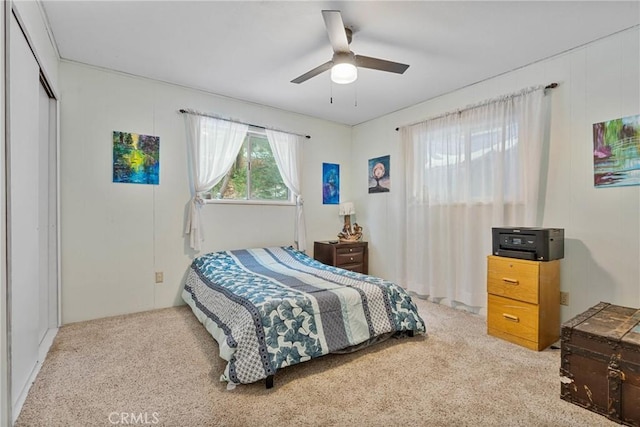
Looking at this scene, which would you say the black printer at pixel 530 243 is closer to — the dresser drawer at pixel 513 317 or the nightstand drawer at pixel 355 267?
the dresser drawer at pixel 513 317

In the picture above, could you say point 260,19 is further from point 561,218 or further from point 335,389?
point 561,218

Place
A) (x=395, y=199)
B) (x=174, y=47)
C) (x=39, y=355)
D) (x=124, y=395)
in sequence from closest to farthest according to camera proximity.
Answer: (x=124, y=395), (x=39, y=355), (x=174, y=47), (x=395, y=199)

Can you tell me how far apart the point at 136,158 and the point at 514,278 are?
3.71m

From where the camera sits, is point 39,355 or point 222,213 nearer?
point 39,355

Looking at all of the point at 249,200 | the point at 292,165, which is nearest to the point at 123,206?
the point at 249,200

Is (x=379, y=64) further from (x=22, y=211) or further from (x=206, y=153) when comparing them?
(x=22, y=211)

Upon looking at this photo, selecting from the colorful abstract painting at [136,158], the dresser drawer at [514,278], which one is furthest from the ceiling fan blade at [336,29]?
the colorful abstract painting at [136,158]

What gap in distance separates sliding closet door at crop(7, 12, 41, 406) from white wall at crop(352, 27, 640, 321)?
3.76m

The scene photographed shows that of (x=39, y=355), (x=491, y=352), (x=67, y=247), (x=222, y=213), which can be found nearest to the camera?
(x=39, y=355)

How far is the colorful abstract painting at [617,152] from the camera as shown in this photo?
2256 millimetres

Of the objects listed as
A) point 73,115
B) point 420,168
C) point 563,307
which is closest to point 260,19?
point 73,115

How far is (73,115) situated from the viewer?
112 inches

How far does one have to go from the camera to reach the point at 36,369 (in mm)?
1966

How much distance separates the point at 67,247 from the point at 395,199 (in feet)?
12.1
